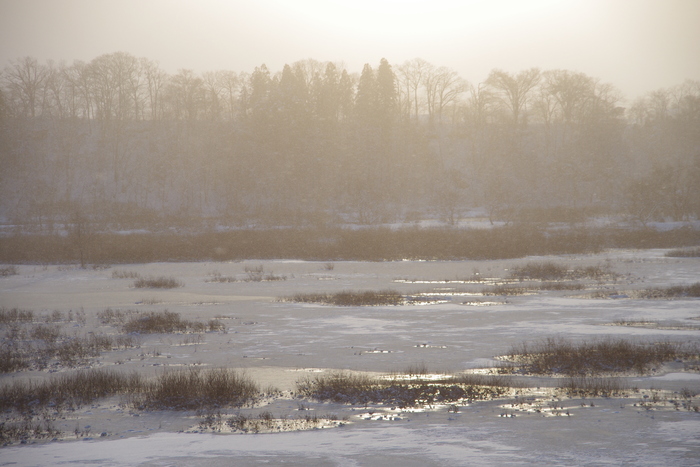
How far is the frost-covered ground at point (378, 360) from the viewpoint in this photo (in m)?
8.76

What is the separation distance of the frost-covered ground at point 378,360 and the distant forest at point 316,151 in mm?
36563

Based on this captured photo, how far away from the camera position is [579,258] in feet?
140

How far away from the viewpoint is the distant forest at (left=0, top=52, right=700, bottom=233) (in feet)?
231

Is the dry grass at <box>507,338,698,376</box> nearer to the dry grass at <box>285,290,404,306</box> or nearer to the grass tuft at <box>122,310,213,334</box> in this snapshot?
the dry grass at <box>285,290,404,306</box>

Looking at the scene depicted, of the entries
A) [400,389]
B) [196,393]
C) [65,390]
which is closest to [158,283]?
[65,390]

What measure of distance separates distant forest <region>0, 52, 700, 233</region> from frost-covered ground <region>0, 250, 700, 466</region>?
36563 mm

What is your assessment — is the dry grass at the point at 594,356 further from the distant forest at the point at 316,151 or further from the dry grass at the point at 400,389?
the distant forest at the point at 316,151

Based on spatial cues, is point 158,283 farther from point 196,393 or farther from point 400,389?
point 400,389

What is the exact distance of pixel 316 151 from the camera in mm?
77625

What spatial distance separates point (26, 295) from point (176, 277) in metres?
9.24

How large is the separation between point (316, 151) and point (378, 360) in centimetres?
6445

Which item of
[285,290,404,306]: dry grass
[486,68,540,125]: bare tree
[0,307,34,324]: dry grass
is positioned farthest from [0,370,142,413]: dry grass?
[486,68,540,125]: bare tree

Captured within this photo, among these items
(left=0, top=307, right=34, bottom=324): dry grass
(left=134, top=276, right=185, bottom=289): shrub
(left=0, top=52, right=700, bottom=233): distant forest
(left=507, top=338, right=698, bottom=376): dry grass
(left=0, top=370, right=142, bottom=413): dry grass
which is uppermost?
(left=0, top=52, right=700, bottom=233): distant forest

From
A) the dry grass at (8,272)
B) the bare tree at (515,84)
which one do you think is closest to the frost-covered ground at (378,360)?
the dry grass at (8,272)
